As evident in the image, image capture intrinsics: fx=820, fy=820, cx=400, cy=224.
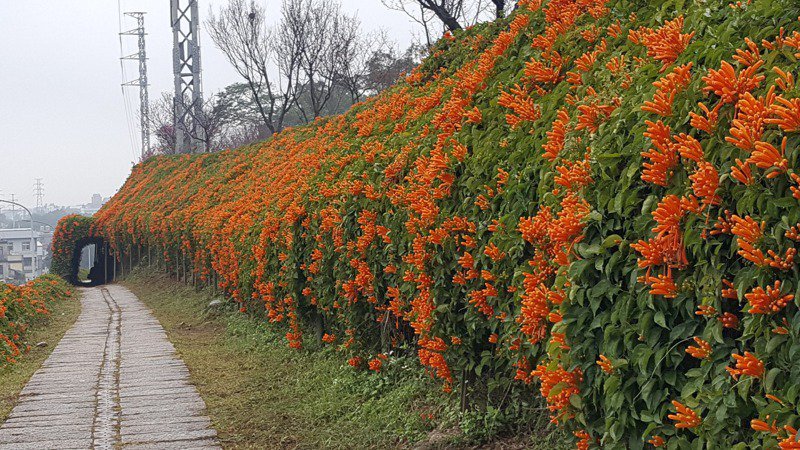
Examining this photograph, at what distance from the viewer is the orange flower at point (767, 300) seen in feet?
6.97

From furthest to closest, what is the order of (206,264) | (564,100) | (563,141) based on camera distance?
1. (206,264)
2. (564,100)
3. (563,141)

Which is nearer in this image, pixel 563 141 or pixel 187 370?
pixel 563 141

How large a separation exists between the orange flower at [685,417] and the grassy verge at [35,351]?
5756 millimetres

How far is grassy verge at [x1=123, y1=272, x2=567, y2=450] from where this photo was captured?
4.68 metres

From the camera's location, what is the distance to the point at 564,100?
13.1 ft

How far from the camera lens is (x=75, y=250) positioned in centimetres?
3042

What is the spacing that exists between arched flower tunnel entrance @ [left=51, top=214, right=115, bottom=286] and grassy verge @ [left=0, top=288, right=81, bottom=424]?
40.4 ft

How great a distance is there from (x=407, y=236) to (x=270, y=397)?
7.98ft

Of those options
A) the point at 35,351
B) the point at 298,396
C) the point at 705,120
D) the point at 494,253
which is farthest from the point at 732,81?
the point at 35,351

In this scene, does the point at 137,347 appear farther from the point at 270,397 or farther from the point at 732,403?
the point at 732,403

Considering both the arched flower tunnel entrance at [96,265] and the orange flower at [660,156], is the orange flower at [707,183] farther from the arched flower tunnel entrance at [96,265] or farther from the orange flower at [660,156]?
the arched flower tunnel entrance at [96,265]

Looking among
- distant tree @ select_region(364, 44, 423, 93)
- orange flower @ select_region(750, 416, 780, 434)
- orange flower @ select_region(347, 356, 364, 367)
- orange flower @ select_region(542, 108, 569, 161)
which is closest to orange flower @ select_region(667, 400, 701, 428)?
orange flower @ select_region(750, 416, 780, 434)

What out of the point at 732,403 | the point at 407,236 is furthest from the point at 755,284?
the point at 407,236

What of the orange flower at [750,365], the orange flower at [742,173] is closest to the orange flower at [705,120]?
the orange flower at [742,173]
